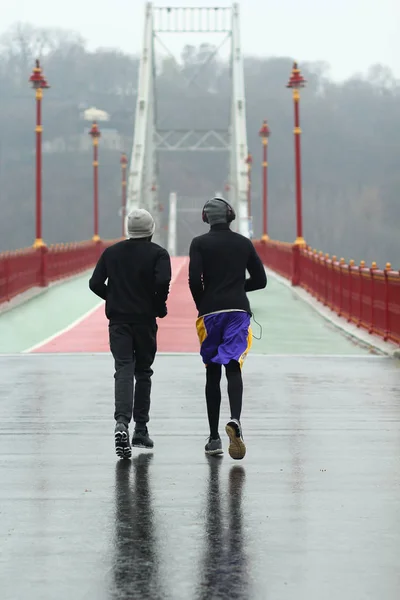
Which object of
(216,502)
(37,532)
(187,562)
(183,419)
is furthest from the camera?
(183,419)

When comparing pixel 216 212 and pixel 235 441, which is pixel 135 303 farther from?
pixel 235 441

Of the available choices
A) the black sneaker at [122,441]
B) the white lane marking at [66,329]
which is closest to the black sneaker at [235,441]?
the black sneaker at [122,441]

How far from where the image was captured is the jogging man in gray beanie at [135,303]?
889 cm

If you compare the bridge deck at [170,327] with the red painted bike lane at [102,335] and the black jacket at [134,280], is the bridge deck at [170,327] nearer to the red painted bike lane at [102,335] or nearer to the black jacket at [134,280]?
the red painted bike lane at [102,335]

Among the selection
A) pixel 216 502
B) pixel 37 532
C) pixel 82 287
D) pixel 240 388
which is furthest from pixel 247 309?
pixel 82 287

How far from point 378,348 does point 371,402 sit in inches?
284

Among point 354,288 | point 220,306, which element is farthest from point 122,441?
point 354,288

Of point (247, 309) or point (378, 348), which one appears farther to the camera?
point (378, 348)

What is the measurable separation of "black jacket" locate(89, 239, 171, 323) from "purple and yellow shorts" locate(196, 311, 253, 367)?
0.40m

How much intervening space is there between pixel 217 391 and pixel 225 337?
15.7 inches

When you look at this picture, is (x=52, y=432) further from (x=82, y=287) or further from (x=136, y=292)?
(x=82, y=287)

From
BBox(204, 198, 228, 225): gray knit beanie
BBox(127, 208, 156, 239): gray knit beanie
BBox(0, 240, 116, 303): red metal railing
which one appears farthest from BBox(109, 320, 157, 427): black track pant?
BBox(0, 240, 116, 303): red metal railing

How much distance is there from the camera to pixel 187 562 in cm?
562

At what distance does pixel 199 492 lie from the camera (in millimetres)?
7414
